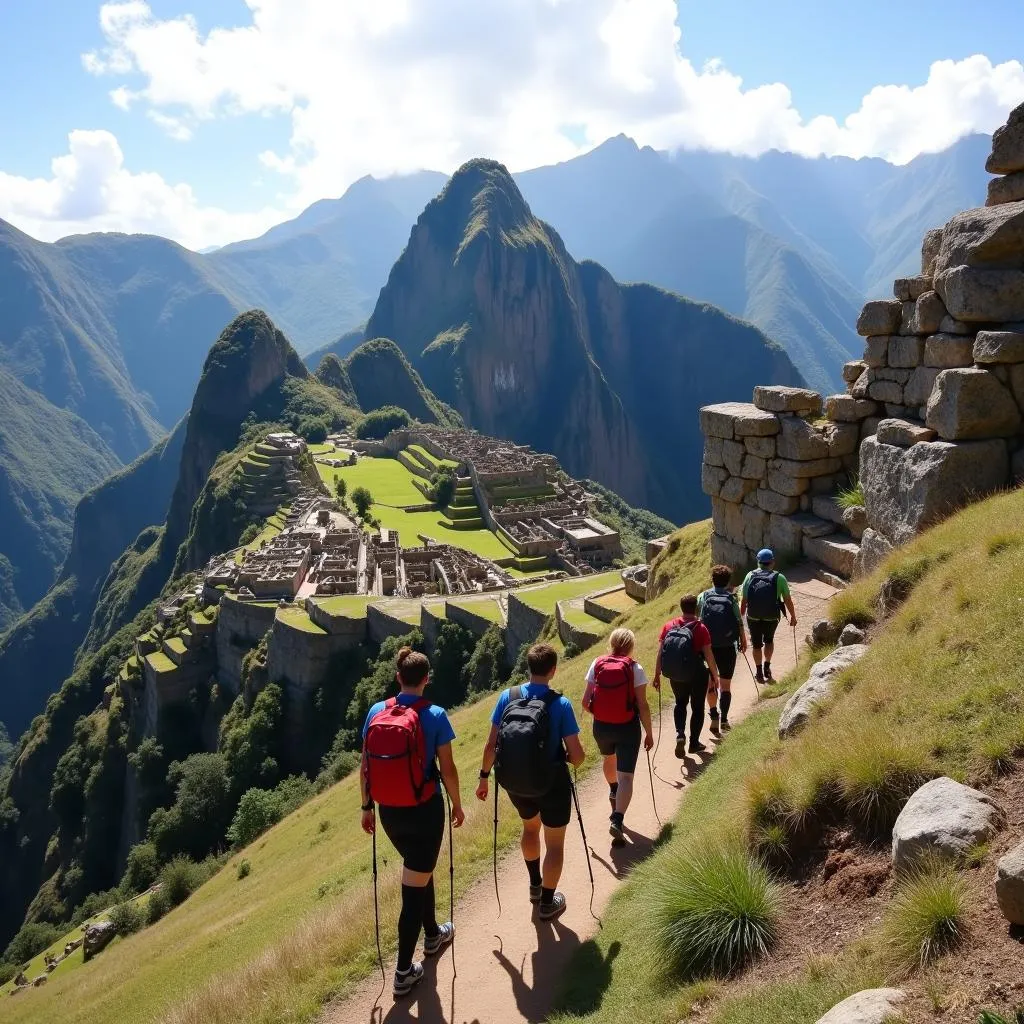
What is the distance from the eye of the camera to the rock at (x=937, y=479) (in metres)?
8.85

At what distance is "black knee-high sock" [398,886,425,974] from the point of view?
5.61 metres

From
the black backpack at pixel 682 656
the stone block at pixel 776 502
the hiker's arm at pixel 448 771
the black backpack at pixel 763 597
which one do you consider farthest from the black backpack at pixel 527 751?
the stone block at pixel 776 502

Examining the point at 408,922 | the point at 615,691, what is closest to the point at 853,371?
the point at 615,691

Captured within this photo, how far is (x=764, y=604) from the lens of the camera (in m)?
8.91

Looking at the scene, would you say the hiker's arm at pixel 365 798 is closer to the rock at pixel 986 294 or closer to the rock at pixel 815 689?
the rock at pixel 815 689

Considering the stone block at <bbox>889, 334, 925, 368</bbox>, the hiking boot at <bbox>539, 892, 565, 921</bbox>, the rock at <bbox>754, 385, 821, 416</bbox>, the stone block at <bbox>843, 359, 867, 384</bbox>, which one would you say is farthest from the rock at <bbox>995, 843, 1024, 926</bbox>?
the stone block at <bbox>843, 359, 867, 384</bbox>

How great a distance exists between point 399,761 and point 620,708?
2.01m

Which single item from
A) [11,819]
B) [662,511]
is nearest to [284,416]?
[11,819]

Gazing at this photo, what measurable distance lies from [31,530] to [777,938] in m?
187

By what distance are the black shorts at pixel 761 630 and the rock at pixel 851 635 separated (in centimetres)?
141

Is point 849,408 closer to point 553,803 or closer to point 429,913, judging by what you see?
point 553,803

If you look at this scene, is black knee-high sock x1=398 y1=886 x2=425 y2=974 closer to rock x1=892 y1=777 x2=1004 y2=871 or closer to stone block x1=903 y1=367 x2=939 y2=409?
rock x1=892 y1=777 x2=1004 y2=871

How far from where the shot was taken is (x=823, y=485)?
12570 mm

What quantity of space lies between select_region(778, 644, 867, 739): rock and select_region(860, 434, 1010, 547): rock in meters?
2.75
